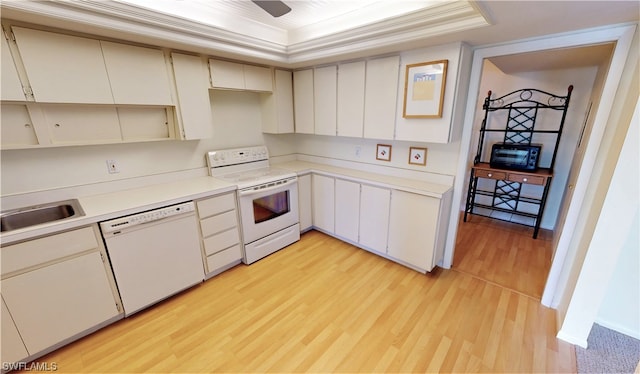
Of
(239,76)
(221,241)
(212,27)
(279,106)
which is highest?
(212,27)

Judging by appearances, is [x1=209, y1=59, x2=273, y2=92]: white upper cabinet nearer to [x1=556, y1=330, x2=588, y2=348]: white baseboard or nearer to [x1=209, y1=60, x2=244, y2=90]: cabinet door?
[x1=209, y1=60, x2=244, y2=90]: cabinet door

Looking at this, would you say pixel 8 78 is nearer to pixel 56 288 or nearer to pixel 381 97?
pixel 56 288

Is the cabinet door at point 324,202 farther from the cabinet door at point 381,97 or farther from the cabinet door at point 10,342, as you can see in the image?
the cabinet door at point 10,342

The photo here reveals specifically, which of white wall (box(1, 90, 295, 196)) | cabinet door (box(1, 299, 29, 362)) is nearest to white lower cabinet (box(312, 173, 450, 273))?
white wall (box(1, 90, 295, 196))

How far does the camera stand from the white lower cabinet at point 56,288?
150 cm

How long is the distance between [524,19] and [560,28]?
1.30ft

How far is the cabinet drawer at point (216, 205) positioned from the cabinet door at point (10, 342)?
1199mm

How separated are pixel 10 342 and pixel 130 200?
3.37 feet

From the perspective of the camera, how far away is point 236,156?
116 inches

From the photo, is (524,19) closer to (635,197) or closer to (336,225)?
(635,197)

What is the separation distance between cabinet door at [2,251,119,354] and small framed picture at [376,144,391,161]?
265 centimetres

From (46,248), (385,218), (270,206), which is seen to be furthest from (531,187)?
(46,248)

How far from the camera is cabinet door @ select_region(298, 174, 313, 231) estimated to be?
124 inches

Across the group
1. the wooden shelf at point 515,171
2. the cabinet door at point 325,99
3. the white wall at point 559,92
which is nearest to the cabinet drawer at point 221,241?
the cabinet door at point 325,99
